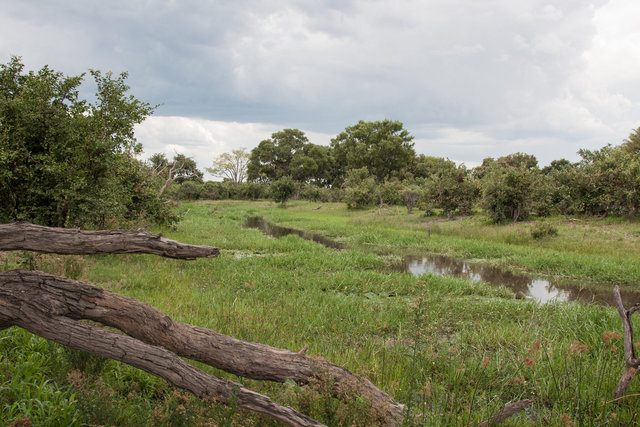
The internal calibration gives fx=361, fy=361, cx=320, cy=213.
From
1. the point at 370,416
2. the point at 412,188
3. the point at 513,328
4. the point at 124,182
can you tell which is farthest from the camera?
the point at 412,188

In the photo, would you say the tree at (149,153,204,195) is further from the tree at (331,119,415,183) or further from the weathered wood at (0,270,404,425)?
the tree at (331,119,415,183)

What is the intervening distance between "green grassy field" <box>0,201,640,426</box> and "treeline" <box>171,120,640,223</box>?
22.3 feet

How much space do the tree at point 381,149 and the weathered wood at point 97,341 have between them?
2281 inches

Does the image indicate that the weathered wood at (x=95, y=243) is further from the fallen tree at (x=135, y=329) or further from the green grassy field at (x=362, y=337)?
the green grassy field at (x=362, y=337)

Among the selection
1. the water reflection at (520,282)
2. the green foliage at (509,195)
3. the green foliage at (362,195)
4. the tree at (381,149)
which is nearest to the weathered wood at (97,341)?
the water reflection at (520,282)

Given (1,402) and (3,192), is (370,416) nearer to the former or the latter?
(1,402)

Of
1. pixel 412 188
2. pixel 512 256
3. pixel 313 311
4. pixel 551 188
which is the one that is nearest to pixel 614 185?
pixel 551 188

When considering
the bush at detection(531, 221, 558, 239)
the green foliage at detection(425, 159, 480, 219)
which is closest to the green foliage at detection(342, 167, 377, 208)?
the green foliage at detection(425, 159, 480, 219)

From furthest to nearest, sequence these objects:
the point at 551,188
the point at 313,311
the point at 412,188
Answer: the point at 412,188, the point at 551,188, the point at 313,311

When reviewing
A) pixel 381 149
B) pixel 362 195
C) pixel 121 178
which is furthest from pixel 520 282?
pixel 381 149

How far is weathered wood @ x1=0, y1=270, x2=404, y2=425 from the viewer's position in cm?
298

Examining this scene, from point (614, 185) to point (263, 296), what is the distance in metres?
22.7

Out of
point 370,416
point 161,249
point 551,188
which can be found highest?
point 551,188

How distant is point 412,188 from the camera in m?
34.3
